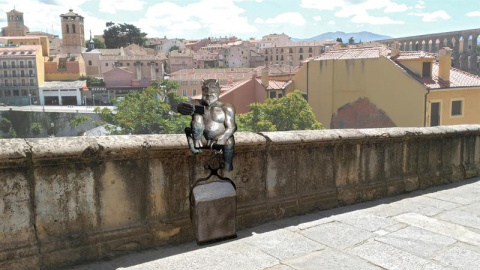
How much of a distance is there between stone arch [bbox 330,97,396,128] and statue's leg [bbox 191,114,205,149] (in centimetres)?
3049

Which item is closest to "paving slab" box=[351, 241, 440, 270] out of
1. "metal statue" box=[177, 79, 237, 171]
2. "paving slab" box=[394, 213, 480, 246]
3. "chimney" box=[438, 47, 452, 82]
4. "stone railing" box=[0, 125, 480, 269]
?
"paving slab" box=[394, 213, 480, 246]

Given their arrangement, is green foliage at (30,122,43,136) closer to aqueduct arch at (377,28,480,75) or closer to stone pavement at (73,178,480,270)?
aqueduct arch at (377,28,480,75)

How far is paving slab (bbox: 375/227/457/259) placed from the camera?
3.63m

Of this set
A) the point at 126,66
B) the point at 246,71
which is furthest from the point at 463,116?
the point at 126,66

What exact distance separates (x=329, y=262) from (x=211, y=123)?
1415 millimetres

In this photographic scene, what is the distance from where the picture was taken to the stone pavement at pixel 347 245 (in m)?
3.34

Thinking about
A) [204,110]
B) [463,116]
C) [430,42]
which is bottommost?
[463,116]

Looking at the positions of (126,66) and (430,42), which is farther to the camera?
(126,66)

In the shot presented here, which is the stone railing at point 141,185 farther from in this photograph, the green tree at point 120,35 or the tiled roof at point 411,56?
the green tree at point 120,35

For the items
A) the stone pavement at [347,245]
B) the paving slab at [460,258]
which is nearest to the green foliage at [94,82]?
the stone pavement at [347,245]

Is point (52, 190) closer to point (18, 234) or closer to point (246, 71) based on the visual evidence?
point (18, 234)

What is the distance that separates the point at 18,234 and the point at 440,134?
16.9ft

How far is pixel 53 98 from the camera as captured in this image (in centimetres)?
7700

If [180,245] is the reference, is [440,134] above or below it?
above
